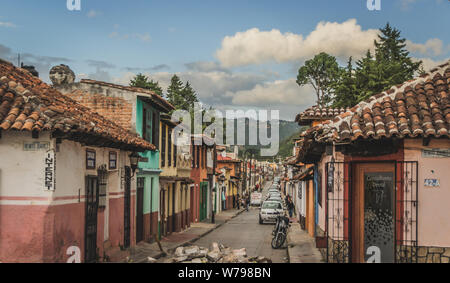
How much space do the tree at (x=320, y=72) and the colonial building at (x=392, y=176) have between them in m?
39.3

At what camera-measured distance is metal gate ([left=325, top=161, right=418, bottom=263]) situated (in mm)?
11695

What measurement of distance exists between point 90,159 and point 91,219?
71.6 inches

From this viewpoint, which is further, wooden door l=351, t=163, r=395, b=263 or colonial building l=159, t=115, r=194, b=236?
colonial building l=159, t=115, r=194, b=236

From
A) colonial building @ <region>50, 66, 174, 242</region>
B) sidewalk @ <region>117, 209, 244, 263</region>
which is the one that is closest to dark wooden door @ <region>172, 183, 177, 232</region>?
sidewalk @ <region>117, 209, 244, 263</region>

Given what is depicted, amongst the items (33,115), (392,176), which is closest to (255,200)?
(392,176)

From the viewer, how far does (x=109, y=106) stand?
2112cm

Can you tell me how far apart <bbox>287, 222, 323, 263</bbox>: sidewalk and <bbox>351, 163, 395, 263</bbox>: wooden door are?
3.89m

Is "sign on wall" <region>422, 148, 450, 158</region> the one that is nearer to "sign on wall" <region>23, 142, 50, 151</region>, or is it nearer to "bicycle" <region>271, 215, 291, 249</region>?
"sign on wall" <region>23, 142, 50, 151</region>

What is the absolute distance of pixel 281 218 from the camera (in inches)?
898

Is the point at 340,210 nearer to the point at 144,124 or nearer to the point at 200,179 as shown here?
the point at 144,124

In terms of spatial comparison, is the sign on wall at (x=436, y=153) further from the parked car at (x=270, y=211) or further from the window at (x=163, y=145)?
the parked car at (x=270, y=211)

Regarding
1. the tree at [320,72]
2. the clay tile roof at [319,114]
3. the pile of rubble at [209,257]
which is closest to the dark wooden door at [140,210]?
the pile of rubble at [209,257]

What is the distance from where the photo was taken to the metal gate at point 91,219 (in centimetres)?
1450
